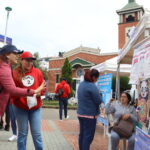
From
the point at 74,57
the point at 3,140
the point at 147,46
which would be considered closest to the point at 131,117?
the point at 147,46

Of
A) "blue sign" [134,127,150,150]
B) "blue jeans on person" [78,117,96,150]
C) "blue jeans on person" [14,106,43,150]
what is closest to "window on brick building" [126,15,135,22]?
"blue jeans on person" [78,117,96,150]

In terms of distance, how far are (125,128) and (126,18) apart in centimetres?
5203

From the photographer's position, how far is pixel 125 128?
13.6ft

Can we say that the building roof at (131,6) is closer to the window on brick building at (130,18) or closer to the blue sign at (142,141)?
the window on brick building at (130,18)

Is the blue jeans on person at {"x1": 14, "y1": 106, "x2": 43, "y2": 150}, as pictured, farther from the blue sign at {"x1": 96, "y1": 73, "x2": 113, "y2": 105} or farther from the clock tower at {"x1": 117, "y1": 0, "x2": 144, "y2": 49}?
the clock tower at {"x1": 117, "y1": 0, "x2": 144, "y2": 49}

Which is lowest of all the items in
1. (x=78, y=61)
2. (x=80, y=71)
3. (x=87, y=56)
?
(x=80, y=71)

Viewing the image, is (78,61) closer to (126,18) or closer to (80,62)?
(80,62)

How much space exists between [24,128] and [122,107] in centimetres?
191

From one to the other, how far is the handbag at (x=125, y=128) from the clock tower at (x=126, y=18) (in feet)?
158

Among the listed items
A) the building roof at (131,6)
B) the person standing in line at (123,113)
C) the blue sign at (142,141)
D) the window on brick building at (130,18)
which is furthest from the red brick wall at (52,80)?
the blue sign at (142,141)

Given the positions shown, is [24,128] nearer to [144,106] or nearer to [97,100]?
[97,100]

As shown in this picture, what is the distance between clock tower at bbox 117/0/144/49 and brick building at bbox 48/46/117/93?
1306 centimetres

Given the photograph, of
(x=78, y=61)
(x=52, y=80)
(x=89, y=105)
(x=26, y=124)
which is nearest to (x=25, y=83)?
(x=26, y=124)

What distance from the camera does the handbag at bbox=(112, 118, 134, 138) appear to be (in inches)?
162
